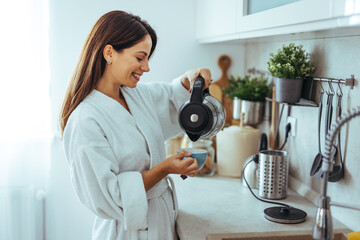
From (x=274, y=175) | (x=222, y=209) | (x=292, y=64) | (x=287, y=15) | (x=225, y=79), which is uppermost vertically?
(x=287, y=15)

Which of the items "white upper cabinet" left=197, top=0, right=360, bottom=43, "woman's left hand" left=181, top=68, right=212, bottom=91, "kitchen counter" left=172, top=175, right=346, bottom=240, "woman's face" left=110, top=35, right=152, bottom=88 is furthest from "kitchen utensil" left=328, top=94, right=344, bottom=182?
"woman's face" left=110, top=35, right=152, bottom=88

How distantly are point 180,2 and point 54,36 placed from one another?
72cm

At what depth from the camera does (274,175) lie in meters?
1.68

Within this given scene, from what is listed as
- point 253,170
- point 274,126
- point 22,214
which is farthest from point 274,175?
point 22,214

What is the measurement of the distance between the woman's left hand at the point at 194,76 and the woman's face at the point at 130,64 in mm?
219

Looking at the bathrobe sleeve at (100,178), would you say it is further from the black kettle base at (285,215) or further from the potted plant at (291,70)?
the potted plant at (291,70)

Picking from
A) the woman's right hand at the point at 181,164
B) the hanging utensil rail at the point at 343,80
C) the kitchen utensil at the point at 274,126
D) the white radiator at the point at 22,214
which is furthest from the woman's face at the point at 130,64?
the white radiator at the point at 22,214

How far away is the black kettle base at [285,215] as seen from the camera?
1.43m

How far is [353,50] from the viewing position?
138 centimetres

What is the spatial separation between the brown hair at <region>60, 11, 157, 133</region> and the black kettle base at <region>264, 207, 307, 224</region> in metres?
0.76

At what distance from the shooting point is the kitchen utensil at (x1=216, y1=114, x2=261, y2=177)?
6.63 feet

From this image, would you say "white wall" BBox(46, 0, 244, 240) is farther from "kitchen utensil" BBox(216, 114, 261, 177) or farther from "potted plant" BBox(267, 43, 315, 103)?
"potted plant" BBox(267, 43, 315, 103)

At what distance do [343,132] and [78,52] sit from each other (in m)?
1.44

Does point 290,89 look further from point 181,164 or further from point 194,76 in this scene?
point 181,164
